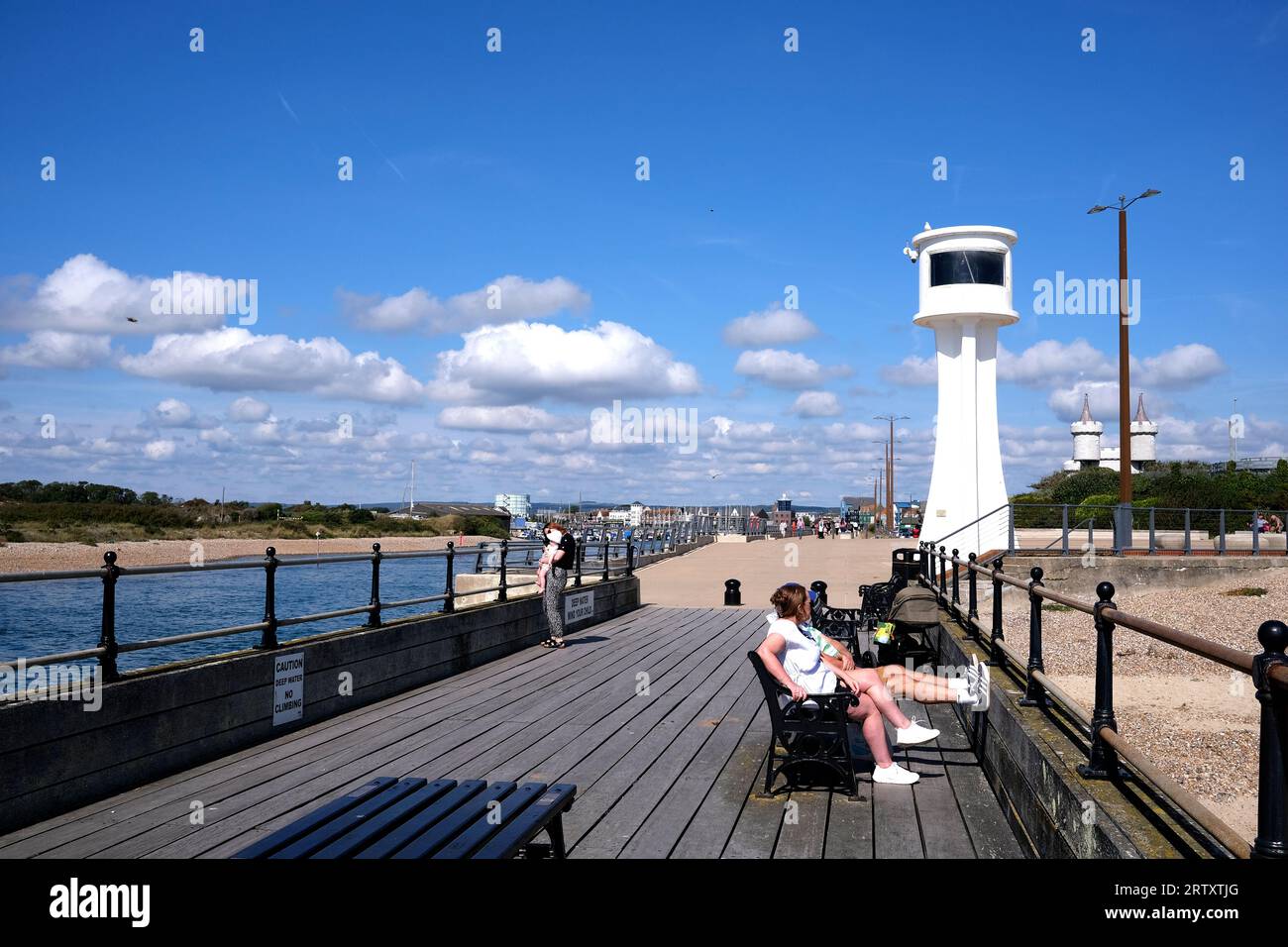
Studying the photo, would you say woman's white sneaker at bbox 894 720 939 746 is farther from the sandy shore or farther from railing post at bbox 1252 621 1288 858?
the sandy shore

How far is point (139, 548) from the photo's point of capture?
2320 inches

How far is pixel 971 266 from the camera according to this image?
106 ft

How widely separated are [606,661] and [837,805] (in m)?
6.36

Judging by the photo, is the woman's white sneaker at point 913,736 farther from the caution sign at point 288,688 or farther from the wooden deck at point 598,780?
the caution sign at point 288,688

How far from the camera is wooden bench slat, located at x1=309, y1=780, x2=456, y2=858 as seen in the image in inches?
135

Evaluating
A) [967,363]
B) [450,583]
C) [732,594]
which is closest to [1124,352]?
[967,363]

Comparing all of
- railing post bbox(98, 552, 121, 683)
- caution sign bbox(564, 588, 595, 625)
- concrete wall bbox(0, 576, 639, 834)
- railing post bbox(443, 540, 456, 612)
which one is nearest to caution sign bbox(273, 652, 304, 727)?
concrete wall bbox(0, 576, 639, 834)

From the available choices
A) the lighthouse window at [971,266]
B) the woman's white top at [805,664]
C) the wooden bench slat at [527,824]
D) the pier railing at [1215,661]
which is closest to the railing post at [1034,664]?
the pier railing at [1215,661]

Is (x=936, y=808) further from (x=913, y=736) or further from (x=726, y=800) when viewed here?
(x=726, y=800)

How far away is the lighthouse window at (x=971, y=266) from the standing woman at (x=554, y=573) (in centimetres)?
2272

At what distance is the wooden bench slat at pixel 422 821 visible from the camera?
3.46 meters
